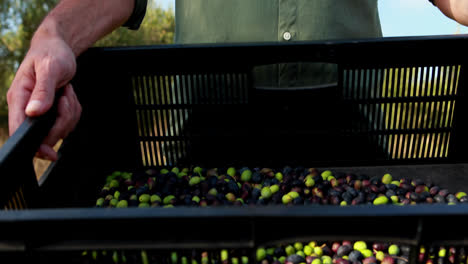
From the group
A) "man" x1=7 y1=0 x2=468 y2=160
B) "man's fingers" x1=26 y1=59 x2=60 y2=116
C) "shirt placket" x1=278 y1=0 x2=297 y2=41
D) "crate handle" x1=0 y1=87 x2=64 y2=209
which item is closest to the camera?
"crate handle" x1=0 y1=87 x2=64 y2=209

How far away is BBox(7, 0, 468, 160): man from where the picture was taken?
1.07 metres

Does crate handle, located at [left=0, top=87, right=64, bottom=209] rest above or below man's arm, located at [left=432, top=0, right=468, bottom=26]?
below

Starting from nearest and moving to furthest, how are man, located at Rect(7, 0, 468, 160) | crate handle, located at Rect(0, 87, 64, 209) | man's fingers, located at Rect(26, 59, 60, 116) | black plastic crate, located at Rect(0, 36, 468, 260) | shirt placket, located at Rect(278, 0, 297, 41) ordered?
crate handle, located at Rect(0, 87, 64, 209), man's fingers, located at Rect(26, 59, 60, 116), man, located at Rect(7, 0, 468, 160), black plastic crate, located at Rect(0, 36, 468, 260), shirt placket, located at Rect(278, 0, 297, 41)

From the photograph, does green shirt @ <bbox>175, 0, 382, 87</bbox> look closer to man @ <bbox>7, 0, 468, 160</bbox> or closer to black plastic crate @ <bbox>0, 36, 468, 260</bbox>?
man @ <bbox>7, 0, 468, 160</bbox>

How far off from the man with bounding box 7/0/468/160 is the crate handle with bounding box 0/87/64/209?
113 millimetres

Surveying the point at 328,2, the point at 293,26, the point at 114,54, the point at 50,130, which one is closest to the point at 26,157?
the point at 50,130

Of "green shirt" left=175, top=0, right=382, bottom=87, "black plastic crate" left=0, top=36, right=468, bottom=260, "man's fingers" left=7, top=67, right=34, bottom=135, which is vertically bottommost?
"black plastic crate" left=0, top=36, right=468, bottom=260

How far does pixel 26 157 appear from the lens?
0.82 m

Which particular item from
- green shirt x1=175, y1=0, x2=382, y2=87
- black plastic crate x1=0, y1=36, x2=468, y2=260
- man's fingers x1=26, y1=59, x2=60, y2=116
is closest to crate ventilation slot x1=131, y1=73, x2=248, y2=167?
black plastic crate x1=0, y1=36, x2=468, y2=260

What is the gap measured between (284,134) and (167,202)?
0.44 metres

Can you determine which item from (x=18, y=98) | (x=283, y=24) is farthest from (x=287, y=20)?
(x=18, y=98)

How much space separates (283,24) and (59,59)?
2.30ft

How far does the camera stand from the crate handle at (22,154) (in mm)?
730

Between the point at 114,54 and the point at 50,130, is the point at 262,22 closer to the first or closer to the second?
the point at 114,54
